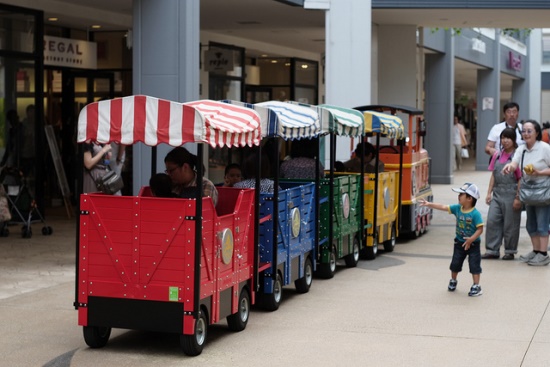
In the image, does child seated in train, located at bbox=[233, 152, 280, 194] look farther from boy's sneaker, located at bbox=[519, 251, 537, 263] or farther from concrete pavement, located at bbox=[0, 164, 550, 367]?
boy's sneaker, located at bbox=[519, 251, 537, 263]

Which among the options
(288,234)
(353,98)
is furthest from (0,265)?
(353,98)

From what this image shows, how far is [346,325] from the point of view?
895 cm

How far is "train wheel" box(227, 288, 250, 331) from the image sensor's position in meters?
8.57

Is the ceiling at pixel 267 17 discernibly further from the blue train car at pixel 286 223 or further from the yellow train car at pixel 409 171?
the blue train car at pixel 286 223

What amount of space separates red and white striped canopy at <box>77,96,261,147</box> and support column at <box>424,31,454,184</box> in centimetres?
2212

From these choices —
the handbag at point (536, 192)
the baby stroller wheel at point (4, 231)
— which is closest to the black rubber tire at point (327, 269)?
the handbag at point (536, 192)

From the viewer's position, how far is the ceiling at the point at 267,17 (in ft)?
57.8

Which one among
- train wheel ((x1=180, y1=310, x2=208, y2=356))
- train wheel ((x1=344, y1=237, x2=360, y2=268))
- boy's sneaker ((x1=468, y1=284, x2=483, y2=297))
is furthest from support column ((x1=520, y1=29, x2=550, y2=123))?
train wheel ((x1=180, y1=310, x2=208, y2=356))

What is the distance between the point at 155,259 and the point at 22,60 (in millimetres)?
9665

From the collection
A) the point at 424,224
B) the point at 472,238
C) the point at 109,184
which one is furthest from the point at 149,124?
the point at 424,224

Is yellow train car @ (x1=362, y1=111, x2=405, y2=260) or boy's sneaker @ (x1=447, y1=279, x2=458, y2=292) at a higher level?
yellow train car @ (x1=362, y1=111, x2=405, y2=260)

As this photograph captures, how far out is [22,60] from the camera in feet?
53.9

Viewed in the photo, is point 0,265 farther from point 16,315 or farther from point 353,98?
point 353,98

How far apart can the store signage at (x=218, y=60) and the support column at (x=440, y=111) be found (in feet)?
26.1
